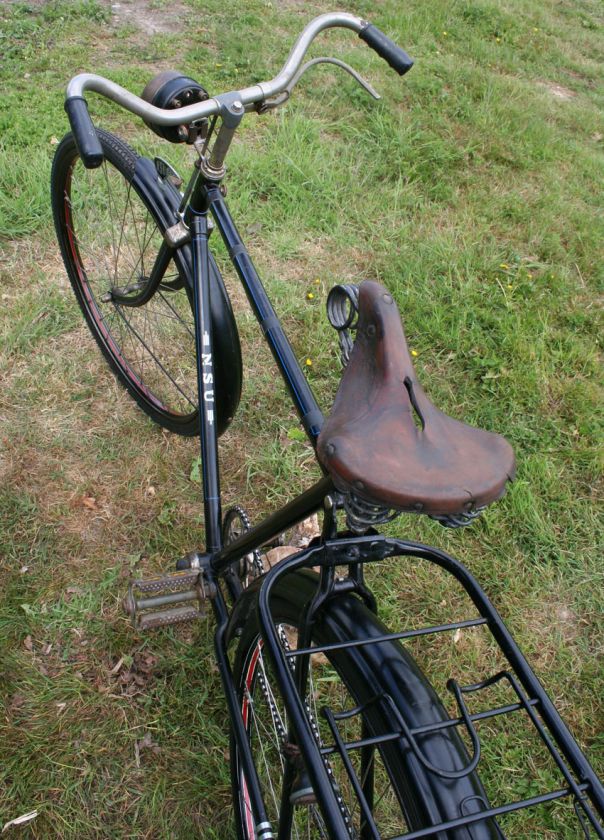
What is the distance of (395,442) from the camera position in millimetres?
987

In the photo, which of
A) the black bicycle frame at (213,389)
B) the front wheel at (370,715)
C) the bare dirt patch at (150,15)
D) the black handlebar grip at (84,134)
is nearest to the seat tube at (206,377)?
the black bicycle frame at (213,389)

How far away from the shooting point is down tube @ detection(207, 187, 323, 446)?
1.62m

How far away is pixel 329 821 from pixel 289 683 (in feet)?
0.65

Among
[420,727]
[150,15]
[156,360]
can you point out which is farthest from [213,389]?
[150,15]

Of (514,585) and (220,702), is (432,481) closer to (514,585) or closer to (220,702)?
(220,702)

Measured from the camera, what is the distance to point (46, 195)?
3555mm

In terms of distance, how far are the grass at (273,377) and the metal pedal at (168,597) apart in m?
0.37

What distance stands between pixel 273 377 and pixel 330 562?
1.97 metres

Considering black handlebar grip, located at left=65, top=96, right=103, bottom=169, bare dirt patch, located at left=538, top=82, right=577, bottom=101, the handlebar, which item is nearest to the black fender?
the handlebar

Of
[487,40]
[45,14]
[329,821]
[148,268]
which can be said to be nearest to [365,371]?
[329,821]

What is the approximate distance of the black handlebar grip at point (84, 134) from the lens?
1.36 metres

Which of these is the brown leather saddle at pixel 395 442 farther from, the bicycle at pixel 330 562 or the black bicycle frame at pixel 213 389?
the black bicycle frame at pixel 213 389

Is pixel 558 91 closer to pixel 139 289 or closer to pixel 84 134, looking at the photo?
pixel 139 289

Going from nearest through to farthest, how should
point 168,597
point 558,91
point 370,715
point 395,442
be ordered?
point 395,442 → point 370,715 → point 168,597 → point 558,91
